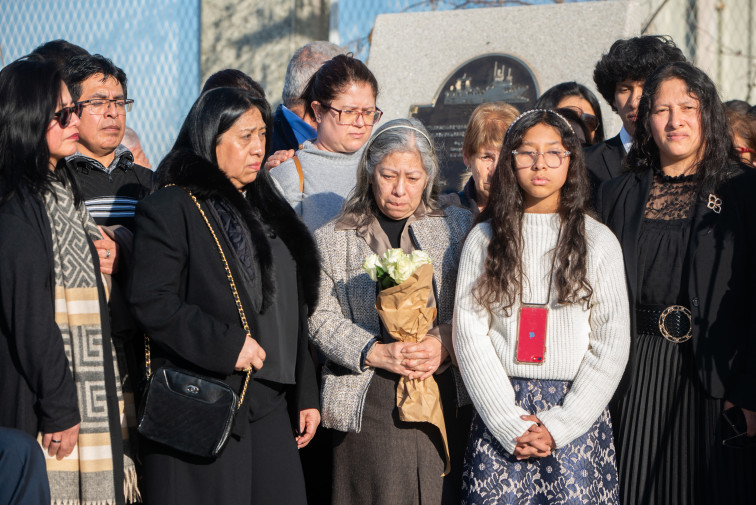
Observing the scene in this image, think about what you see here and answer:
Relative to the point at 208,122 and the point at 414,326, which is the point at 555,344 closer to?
the point at 414,326

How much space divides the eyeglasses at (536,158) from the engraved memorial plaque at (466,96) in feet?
8.50

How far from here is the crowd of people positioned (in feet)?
9.62

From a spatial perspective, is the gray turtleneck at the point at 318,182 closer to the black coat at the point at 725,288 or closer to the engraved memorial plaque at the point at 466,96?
the black coat at the point at 725,288

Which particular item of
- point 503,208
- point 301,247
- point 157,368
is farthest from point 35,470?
point 503,208

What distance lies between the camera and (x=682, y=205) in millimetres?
3314

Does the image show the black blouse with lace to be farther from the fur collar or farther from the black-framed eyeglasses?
the black-framed eyeglasses

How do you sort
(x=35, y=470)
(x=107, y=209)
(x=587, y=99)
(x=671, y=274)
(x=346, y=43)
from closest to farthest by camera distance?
(x=35, y=470)
(x=671, y=274)
(x=107, y=209)
(x=587, y=99)
(x=346, y=43)

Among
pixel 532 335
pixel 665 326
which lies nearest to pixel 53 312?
pixel 532 335

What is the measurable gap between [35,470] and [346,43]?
641cm

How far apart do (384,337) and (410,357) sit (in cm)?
21

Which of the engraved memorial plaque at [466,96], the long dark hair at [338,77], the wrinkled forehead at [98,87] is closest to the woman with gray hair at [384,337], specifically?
the long dark hair at [338,77]

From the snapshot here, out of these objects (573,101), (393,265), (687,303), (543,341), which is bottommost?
(543,341)

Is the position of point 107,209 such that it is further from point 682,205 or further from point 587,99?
point 587,99

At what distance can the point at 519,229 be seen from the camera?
3336mm
